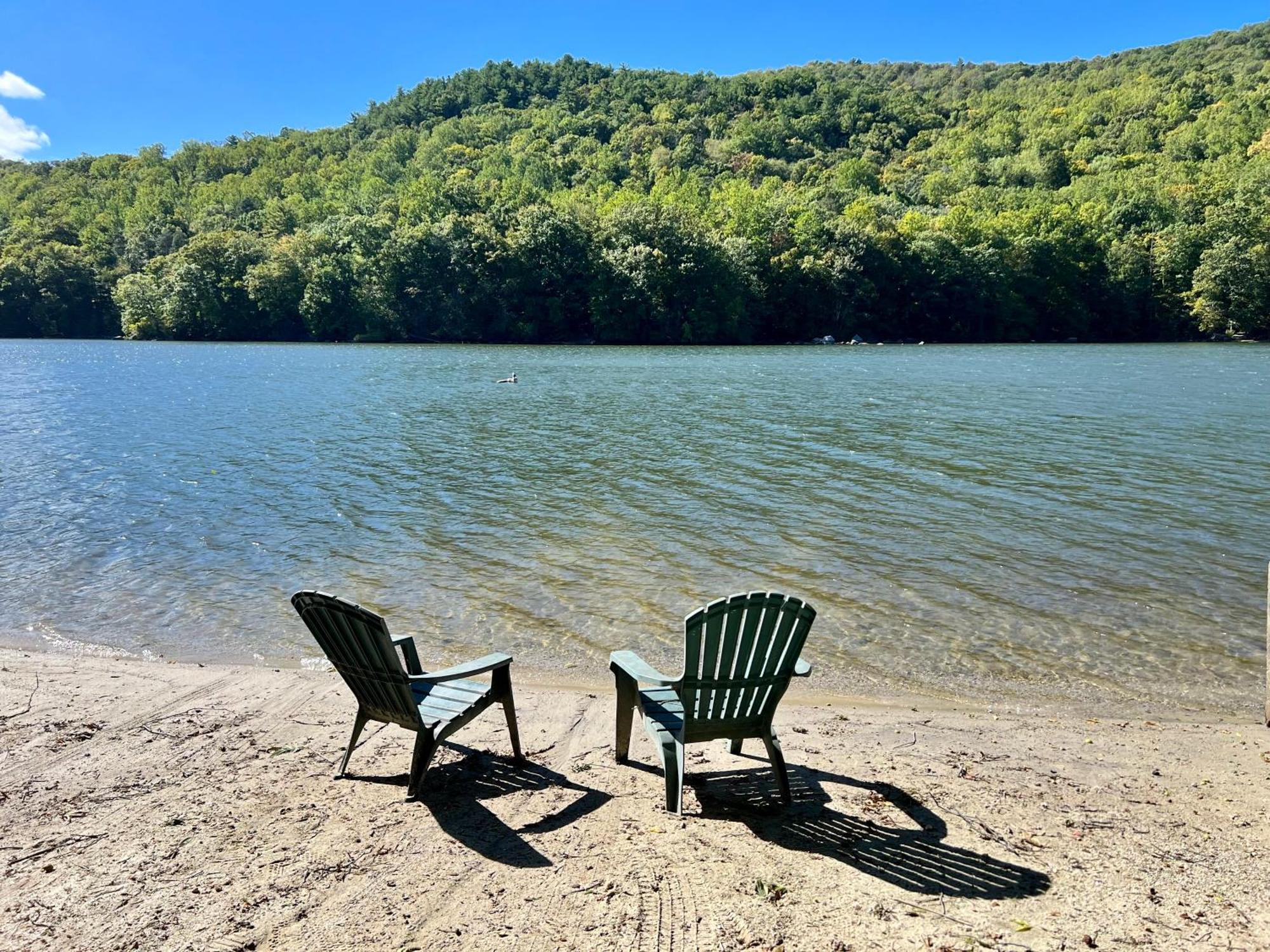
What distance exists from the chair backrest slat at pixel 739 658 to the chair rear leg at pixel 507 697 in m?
1.26

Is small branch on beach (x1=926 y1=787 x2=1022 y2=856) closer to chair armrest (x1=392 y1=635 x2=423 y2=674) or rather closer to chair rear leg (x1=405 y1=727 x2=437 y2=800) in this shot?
chair rear leg (x1=405 y1=727 x2=437 y2=800)

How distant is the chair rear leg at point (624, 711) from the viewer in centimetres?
537

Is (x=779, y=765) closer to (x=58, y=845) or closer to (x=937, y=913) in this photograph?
(x=937, y=913)

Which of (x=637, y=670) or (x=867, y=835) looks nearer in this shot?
(x=867, y=835)

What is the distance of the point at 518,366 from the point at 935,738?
4620 centimetres

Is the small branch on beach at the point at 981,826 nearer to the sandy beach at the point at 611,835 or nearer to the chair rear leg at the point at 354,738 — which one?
the sandy beach at the point at 611,835

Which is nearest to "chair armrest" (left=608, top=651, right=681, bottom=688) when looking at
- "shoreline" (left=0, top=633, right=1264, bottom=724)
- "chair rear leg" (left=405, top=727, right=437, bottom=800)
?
"chair rear leg" (left=405, top=727, right=437, bottom=800)

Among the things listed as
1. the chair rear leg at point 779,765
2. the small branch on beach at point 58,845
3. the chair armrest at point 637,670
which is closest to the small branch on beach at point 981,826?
the chair rear leg at point 779,765

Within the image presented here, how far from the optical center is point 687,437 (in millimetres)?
22797

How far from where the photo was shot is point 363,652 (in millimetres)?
4988

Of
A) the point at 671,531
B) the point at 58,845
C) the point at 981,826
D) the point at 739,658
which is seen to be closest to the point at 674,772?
the point at 739,658

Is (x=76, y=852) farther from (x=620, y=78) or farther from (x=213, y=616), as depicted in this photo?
(x=620, y=78)

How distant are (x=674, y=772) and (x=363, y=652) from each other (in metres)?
1.93

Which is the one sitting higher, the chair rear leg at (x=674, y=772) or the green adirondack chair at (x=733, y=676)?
the green adirondack chair at (x=733, y=676)
